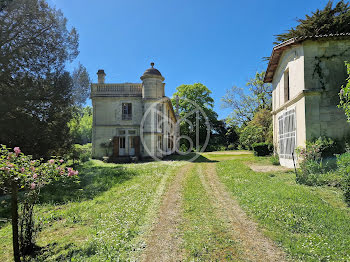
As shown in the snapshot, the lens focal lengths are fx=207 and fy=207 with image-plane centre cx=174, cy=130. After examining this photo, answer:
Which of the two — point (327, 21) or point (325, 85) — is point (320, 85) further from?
point (327, 21)

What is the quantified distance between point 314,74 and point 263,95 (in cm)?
2027

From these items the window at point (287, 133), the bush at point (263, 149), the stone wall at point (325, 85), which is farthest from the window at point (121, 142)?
the stone wall at point (325, 85)

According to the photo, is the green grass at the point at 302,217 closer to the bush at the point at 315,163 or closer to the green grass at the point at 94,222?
the bush at the point at 315,163

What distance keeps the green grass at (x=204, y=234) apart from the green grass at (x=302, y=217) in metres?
0.95

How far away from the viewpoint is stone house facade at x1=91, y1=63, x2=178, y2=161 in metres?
18.9

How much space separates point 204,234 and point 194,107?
34346mm

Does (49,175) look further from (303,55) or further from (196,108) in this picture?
(196,108)

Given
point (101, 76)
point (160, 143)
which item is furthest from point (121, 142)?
point (101, 76)

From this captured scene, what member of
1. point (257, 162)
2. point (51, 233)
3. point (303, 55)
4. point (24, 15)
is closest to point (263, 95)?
point (257, 162)

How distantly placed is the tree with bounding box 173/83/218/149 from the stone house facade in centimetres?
1768

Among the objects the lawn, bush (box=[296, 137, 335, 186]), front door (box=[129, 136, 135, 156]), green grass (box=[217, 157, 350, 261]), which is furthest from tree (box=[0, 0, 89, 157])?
bush (box=[296, 137, 335, 186])

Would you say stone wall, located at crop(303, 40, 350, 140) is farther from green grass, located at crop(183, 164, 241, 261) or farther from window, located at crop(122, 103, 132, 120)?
window, located at crop(122, 103, 132, 120)

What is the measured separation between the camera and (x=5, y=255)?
4070 millimetres

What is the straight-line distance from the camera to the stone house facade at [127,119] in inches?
744
